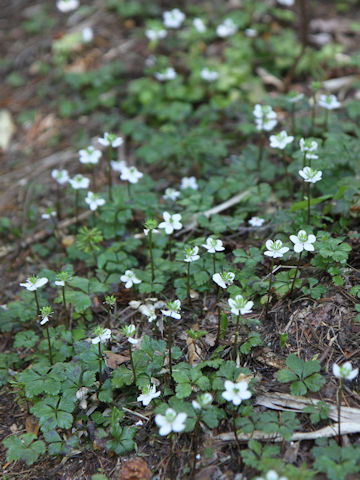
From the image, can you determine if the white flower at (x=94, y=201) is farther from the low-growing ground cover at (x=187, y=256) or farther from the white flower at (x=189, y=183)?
the white flower at (x=189, y=183)

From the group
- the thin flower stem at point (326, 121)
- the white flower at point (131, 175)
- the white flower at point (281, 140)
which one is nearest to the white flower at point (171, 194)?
the white flower at point (131, 175)

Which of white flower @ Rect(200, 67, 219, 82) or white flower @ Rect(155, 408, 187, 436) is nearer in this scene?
white flower @ Rect(155, 408, 187, 436)

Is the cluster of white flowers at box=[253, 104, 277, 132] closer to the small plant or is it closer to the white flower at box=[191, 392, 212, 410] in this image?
the small plant

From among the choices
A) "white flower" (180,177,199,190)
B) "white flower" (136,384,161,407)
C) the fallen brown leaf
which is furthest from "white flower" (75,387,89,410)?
"white flower" (180,177,199,190)

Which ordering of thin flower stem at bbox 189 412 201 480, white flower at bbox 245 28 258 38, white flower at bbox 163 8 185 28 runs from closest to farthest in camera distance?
thin flower stem at bbox 189 412 201 480 → white flower at bbox 245 28 258 38 → white flower at bbox 163 8 185 28

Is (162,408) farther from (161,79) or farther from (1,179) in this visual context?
(161,79)

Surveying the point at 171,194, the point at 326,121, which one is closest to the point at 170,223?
the point at 171,194

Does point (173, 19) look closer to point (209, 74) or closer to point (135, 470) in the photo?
point (209, 74)

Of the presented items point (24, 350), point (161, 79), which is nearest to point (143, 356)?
point (24, 350)
